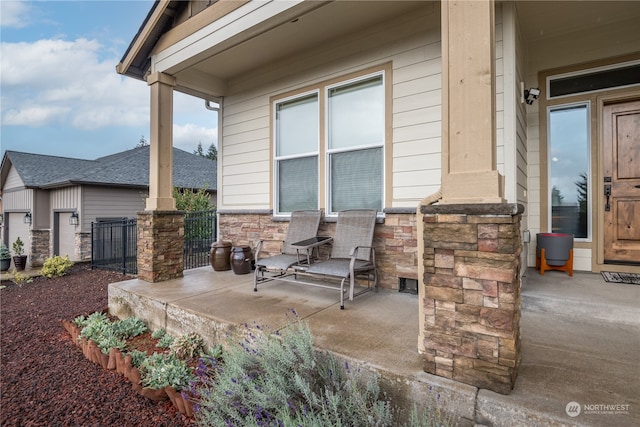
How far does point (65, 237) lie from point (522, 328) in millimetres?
13694

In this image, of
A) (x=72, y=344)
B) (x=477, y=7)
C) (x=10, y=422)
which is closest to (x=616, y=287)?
(x=477, y=7)

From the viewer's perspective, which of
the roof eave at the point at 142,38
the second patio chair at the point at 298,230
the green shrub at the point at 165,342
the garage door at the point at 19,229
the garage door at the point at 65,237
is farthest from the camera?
the garage door at the point at 19,229

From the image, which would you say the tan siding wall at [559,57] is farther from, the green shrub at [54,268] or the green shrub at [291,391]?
the green shrub at [54,268]

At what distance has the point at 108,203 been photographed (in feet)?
34.6

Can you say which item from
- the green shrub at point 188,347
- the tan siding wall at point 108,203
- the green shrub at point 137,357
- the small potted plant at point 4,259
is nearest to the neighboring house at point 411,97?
the green shrub at point 188,347

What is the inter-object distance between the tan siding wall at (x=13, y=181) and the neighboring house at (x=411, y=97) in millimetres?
12118

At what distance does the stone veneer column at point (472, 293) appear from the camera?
155cm

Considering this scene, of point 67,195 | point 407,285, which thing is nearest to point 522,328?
point 407,285

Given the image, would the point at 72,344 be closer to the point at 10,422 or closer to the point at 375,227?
the point at 10,422

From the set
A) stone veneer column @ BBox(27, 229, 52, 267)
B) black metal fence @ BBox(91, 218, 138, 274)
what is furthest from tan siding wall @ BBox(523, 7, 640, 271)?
stone veneer column @ BBox(27, 229, 52, 267)

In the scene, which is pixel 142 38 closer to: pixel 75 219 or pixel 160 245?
pixel 160 245

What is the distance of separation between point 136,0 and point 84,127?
33428mm

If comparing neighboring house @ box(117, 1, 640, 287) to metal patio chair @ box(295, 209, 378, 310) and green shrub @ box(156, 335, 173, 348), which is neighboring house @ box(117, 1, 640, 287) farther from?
green shrub @ box(156, 335, 173, 348)

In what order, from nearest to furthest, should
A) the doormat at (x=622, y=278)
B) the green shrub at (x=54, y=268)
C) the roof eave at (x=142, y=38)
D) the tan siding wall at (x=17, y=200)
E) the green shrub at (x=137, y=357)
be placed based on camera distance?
1. the green shrub at (x=137, y=357)
2. the doormat at (x=622, y=278)
3. the roof eave at (x=142, y=38)
4. the green shrub at (x=54, y=268)
5. the tan siding wall at (x=17, y=200)
